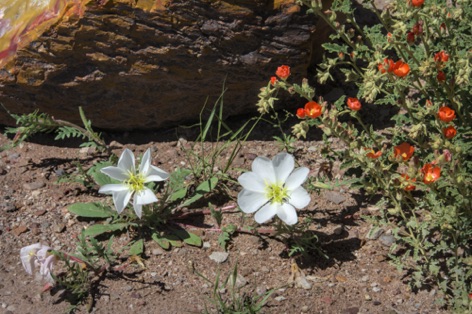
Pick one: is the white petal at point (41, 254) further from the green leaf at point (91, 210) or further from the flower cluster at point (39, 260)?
the green leaf at point (91, 210)

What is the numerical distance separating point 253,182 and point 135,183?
561 mm

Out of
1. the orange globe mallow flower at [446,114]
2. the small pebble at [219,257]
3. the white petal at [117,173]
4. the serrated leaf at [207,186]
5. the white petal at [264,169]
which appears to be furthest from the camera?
the serrated leaf at [207,186]

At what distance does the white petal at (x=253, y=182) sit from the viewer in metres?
3.27

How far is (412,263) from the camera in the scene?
3457 mm

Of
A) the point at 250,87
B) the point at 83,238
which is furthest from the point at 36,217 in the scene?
the point at 250,87

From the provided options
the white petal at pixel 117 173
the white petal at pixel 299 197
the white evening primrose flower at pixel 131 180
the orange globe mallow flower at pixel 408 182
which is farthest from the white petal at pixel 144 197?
the orange globe mallow flower at pixel 408 182

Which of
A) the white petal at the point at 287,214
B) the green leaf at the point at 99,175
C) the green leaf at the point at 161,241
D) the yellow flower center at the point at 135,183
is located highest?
the yellow flower center at the point at 135,183

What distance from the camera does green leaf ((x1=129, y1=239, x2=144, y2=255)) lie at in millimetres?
3594

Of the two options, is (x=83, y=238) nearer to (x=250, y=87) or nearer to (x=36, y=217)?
(x=36, y=217)

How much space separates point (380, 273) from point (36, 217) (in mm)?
1780

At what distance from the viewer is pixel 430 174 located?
3.09 meters

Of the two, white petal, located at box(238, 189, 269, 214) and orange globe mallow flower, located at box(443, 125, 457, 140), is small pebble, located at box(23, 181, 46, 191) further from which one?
orange globe mallow flower, located at box(443, 125, 457, 140)

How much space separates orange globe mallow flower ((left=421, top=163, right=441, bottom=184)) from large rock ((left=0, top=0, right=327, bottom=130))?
1220 mm

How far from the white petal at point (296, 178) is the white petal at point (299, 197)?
2 cm
